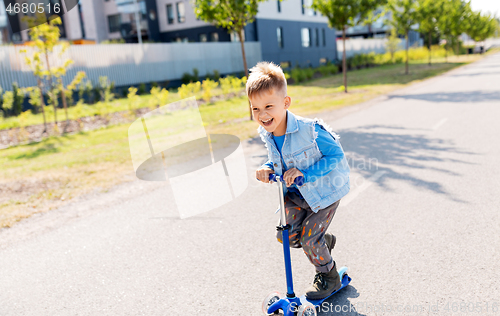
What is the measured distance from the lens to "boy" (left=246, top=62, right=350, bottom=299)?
2.31 m

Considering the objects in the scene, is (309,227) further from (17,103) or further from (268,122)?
(17,103)

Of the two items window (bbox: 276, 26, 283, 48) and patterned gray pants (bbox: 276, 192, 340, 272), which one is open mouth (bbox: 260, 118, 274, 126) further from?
window (bbox: 276, 26, 283, 48)

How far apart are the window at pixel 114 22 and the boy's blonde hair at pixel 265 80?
41.0 m

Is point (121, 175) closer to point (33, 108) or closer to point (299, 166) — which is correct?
point (299, 166)

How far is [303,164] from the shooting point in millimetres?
2561

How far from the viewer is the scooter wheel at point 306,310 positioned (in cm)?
254

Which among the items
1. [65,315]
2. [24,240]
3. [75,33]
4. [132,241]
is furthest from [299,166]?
[75,33]

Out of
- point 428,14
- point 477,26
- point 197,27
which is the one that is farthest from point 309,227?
point 477,26

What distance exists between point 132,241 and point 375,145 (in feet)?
16.9

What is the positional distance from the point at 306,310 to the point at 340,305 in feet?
1.33

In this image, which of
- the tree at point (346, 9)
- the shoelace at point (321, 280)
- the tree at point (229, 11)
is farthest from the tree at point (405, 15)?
the shoelace at point (321, 280)

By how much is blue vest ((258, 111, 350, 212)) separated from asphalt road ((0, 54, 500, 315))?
2.73 ft

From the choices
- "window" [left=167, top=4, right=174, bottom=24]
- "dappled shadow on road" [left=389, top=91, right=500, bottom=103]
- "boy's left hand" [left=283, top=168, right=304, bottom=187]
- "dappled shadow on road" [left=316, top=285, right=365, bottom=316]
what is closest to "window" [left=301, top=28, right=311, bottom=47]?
"window" [left=167, top=4, right=174, bottom=24]

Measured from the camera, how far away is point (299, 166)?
8.42 ft
